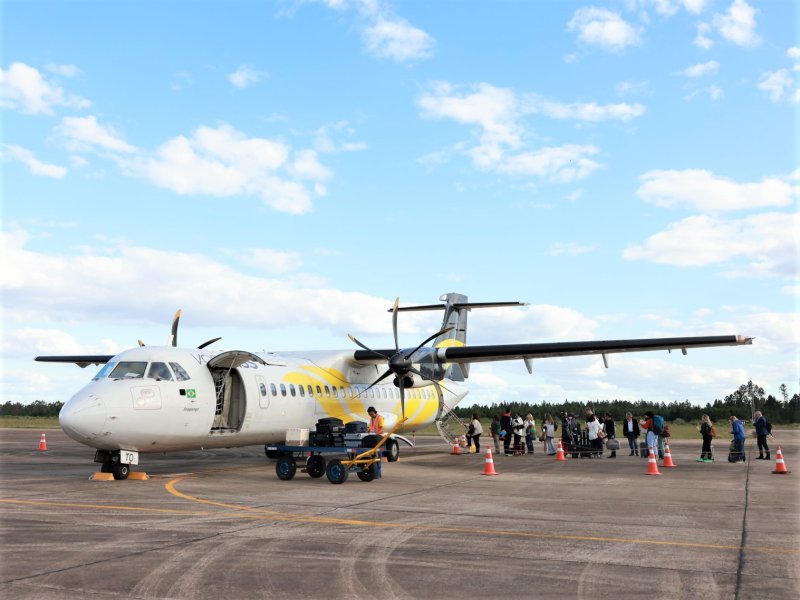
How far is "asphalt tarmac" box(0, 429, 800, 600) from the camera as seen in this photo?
6012 millimetres

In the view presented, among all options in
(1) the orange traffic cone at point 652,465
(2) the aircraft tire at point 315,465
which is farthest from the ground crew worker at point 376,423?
(1) the orange traffic cone at point 652,465

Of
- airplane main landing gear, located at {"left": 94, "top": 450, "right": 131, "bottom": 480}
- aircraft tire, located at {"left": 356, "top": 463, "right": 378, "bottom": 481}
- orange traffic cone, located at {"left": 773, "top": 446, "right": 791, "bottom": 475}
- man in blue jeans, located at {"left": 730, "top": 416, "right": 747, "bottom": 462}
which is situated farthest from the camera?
man in blue jeans, located at {"left": 730, "top": 416, "right": 747, "bottom": 462}

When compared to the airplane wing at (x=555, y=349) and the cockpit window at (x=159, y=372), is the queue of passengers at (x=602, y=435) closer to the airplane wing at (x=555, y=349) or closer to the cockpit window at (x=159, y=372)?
the airplane wing at (x=555, y=349)

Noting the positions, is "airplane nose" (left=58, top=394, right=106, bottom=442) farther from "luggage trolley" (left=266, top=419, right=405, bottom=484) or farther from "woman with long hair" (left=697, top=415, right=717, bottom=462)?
"woman with long hair" (left=697, top=415, right=717, bottom=462)

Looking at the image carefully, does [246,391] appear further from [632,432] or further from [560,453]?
[632,432]

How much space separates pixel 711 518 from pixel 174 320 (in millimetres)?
13951

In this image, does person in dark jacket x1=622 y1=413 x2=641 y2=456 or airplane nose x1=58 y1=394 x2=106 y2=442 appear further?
person in dark jacket x1=622 y1=413 x2=641 y2=456

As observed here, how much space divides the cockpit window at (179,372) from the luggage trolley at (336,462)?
2.52 metres

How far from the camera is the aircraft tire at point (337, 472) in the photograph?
14.4 metres

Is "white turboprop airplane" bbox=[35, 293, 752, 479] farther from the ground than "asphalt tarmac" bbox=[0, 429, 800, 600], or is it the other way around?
"white turboprop airplane" bbox=[35, 293, 752, 479]

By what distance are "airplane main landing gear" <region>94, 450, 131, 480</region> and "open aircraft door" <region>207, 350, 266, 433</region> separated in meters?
2.21

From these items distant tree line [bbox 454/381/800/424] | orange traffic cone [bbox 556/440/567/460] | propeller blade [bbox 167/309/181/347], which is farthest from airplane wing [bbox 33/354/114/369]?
distant tree line [bbox 454/381/800/424]

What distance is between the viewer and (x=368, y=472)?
49.1 ft

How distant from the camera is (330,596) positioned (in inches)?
224
